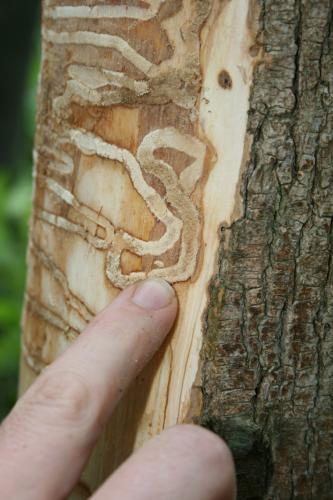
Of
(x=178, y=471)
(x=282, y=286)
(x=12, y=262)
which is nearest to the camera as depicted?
(x=178, y=471)

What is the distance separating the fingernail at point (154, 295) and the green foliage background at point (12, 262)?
1842 mm

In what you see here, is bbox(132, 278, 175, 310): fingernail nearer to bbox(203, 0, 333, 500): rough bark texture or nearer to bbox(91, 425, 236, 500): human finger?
bbox(203, 0, 333, 500): rough bark texture

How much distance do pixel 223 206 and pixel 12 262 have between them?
7.64 feet

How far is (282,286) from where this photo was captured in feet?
3.34

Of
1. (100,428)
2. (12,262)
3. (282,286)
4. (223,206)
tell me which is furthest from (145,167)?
(12,262)

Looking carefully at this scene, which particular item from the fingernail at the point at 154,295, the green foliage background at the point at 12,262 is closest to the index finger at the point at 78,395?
the fingernail at the point at 154,295

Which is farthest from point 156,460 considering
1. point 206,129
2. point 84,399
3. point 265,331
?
point 206,129

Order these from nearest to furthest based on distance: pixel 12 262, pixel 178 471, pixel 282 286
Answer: pixel 178 471 < pixel 282 286 < pixel 12 262

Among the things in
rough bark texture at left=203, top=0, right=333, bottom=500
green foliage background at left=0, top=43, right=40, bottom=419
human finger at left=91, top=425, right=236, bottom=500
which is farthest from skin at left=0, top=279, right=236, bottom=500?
green foliage background at left=0, top=43, right=40, bottom=419

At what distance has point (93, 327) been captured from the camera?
1.04 metres

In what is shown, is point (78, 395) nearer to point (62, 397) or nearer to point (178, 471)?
point (62, 397)

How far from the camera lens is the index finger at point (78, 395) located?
921 mm

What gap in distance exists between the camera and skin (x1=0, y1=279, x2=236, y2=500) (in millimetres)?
889

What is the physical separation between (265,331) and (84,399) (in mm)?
282
